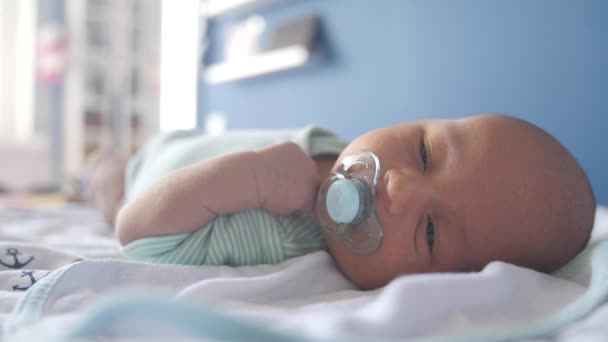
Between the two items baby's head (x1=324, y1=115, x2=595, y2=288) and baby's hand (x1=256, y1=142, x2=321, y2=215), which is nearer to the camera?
baby's head (x1=324, y1=115, x2=595, y2=288)

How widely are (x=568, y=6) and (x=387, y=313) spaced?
4.74ft

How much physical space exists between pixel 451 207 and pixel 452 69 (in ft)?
4.13

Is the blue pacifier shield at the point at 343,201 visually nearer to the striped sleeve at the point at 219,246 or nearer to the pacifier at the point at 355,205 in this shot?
the pacifier at the point at 355,205

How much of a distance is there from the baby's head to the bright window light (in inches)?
109

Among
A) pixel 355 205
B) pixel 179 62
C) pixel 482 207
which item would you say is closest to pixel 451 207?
pixel 482 207

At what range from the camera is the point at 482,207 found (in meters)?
0.74

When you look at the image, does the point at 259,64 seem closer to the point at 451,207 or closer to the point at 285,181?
the point at 285,181

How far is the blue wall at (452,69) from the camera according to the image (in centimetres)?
150

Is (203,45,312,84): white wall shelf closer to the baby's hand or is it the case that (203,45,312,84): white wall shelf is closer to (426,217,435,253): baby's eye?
the baby's hand

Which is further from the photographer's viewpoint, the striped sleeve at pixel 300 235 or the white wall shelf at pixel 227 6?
the white wall shelf at pixel 227 6

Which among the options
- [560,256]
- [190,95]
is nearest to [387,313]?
[560,256]

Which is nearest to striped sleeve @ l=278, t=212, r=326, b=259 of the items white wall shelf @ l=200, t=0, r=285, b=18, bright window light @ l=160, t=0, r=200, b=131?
white wall shelf @ l=200, t=0, r=285, b=18

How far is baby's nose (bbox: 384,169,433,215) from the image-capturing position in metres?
0.75

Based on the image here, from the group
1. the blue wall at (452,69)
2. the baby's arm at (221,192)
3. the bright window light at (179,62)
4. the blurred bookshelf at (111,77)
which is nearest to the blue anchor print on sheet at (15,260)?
the baby's arm at (221,192)
